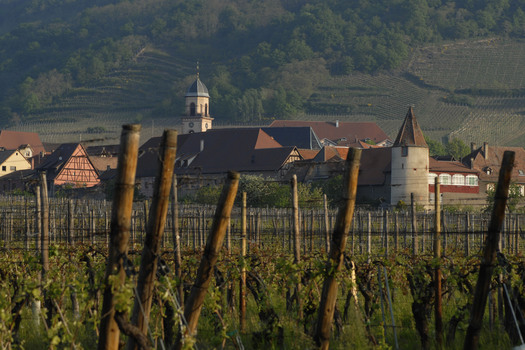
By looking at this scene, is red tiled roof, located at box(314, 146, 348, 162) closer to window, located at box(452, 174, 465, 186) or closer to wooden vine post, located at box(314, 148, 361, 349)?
window, located at box(452, 174, 465, 186)

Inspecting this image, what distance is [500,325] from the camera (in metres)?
14.8

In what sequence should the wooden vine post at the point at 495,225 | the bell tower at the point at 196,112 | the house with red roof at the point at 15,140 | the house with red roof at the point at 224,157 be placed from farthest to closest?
the bell tower at the point at 196,112, the house with red roof at the point at 15,140, the house with red roof at the point at 224,157, the wooden vine post at the point at 495,225

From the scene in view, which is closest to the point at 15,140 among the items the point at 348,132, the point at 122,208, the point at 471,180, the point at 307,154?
the point at 348,132

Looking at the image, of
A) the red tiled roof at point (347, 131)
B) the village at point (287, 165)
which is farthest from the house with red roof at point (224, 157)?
the red tiled roof at point (347, 131)

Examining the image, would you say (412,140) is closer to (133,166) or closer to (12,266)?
(12,266)

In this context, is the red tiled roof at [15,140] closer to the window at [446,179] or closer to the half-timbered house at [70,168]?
the half-timbered house at [70,168]

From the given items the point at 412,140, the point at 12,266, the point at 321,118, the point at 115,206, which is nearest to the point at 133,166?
the point at 115,206

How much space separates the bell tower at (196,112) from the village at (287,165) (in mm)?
12516

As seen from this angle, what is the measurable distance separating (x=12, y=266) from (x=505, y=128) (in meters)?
155

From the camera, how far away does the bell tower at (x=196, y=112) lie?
443 ft

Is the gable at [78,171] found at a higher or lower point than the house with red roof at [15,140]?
lower

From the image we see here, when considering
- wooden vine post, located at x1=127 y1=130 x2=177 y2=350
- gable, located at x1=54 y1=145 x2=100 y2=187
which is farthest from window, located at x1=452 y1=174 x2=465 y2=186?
wooden vine post, located at x1=127 y1=130 x2=177 y2=350

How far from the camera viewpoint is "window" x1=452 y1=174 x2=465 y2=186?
80.0 meters

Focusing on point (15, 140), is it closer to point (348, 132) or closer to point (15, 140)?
point (15, 140)
